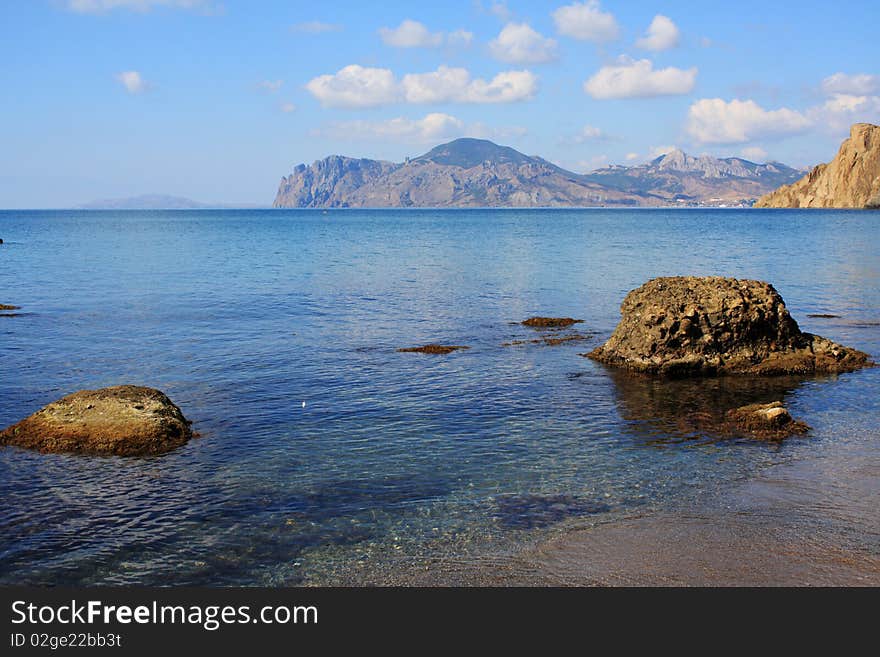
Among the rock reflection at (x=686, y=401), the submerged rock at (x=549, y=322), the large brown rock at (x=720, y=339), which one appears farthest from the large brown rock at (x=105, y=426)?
the submerged rock at (x=549, y=322)

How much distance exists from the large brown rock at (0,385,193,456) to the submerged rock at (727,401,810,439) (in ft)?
44.1

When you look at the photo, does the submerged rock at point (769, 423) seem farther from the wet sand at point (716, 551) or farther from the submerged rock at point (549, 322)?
the submerged rock at point (549, 322)

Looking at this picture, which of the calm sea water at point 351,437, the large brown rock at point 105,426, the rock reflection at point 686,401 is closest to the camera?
the calm sea water at point 351,437

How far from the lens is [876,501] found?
13.9 meters

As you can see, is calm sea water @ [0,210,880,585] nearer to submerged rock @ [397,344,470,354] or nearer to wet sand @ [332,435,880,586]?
wet sand @ [332,435,880,586]

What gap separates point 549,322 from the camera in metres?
35.1

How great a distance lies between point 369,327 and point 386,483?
20465 mm

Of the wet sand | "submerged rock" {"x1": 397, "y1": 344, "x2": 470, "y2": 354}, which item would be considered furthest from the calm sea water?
"submerged rock" {"x1": 397, "y1": 344, "x2": 470, "y2": 354}

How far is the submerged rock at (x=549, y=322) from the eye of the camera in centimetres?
3466

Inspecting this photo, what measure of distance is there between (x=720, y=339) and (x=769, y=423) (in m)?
6.84

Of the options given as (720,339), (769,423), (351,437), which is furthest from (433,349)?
(769,423)

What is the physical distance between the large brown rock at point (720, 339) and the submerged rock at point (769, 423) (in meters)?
5.35

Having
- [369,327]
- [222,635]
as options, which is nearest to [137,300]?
[369,327]

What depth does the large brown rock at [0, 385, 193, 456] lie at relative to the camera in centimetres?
1712
